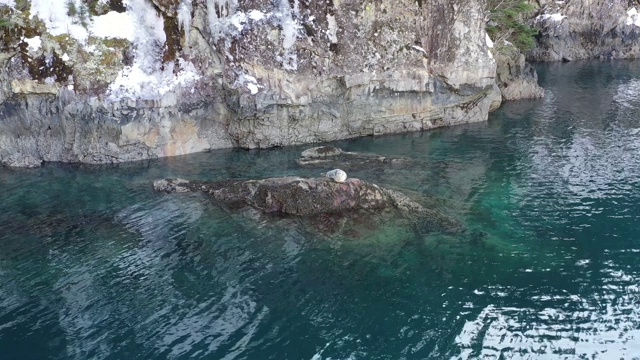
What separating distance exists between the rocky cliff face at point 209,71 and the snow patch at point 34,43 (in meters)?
0.06

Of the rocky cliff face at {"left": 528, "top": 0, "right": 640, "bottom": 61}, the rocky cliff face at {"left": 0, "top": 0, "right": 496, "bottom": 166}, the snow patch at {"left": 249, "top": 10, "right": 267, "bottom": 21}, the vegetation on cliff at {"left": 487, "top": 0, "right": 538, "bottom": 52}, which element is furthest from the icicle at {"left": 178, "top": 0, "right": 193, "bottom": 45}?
the rocky cliff face at {"left": 528, "top": 0, "right": 640, "bottom": 61}

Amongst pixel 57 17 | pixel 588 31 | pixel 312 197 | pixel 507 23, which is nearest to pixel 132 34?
pixel 57 17

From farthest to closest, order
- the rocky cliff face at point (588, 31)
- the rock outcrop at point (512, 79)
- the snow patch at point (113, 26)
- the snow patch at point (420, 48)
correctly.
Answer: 1. the rocky cliff face at point (588, 31)
2. the rock outcrop at point (512, 79)
3. the snow patch at point (420, 48)
4. the snow patch at point (113, 26)

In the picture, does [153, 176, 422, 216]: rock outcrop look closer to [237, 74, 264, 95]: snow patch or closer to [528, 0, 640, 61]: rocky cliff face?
[237, 74, 264, 95]: snow patch

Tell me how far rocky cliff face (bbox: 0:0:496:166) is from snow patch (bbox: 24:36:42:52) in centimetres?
6

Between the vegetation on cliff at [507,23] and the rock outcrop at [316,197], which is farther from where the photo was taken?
the vegetation on cliff at [507,23]

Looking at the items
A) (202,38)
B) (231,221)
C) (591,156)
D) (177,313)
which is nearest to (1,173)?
(202,38)

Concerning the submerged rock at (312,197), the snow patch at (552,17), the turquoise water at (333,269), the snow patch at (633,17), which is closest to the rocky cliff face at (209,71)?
the turquoise water at (333,269)

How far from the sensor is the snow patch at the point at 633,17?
78.7 meters

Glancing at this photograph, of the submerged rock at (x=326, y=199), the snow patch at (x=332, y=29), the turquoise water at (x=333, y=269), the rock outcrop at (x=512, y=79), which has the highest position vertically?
the snow patch at (x=332, y=29)

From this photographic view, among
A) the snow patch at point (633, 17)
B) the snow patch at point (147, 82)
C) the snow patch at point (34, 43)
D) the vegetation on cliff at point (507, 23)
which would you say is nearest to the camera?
the snow patch at point (34, 43)

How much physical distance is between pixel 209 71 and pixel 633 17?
73.9 m

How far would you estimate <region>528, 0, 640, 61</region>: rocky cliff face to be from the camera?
78.2 m

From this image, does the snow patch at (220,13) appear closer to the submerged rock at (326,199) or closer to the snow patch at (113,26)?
the snow patch at (113,26)
